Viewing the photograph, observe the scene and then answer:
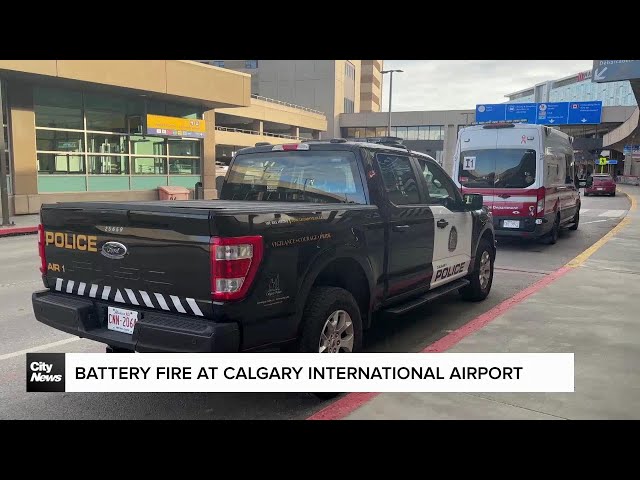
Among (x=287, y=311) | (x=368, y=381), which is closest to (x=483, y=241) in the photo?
(x=368, y=381)

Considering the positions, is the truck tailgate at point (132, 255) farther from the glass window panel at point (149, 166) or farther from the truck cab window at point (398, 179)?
the glass window panel at point (149, 166)

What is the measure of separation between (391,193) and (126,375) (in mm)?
2735

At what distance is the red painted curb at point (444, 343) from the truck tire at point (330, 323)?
0.27 m

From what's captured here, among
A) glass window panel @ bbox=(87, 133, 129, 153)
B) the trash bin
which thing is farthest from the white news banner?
the trash bin

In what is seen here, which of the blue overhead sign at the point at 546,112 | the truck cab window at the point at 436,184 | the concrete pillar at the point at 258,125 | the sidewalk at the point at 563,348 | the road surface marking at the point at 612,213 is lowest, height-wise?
the sidewalk at the point at 563,348

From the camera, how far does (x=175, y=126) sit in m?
24.1

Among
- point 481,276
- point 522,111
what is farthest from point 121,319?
point 522,111

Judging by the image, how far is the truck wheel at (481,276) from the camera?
6852mm

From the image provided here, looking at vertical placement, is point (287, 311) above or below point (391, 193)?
below

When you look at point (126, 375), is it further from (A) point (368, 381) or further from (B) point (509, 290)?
(B) point (509, 290)

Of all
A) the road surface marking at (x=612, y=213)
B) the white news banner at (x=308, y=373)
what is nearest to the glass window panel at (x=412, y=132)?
the road surface marking at (x=612, y=213)

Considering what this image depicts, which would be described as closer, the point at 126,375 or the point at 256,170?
the point at 126,375

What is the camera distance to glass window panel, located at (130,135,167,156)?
74.5 ft

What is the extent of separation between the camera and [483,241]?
697 centimetres
